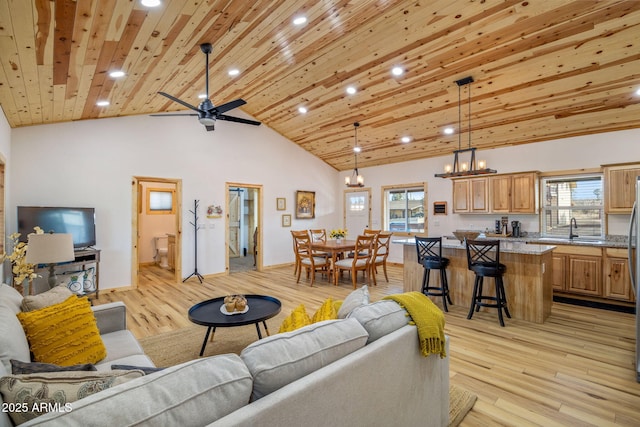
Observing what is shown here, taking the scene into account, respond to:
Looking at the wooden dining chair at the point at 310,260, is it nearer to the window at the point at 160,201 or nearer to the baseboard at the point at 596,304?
the baseboard at the point at 596,304

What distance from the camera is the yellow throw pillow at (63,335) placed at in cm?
170

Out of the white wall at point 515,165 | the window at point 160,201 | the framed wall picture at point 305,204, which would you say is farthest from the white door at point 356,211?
the window at point 160,201

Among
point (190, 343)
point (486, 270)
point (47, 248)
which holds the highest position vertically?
point (47, 248)

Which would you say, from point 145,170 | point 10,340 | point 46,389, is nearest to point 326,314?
point 46,389

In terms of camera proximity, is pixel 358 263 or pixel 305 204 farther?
pixel 305 204

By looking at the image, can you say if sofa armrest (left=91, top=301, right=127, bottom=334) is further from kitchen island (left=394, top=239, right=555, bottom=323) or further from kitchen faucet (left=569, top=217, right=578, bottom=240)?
kitchen faucet (left=569, top=217, right=578, bottom=240)

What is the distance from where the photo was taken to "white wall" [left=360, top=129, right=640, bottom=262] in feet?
16.0

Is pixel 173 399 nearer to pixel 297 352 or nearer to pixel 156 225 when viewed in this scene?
pixel 297 352

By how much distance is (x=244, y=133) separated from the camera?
23.7 ft

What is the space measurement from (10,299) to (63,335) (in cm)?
48

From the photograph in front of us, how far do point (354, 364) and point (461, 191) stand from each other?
19.6 ft

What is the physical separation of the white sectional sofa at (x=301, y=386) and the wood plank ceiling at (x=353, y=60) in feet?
7.34

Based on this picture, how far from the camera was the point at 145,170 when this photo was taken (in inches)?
231

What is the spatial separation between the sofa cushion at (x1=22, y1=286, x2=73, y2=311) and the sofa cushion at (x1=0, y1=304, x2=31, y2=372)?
23 centimetres
